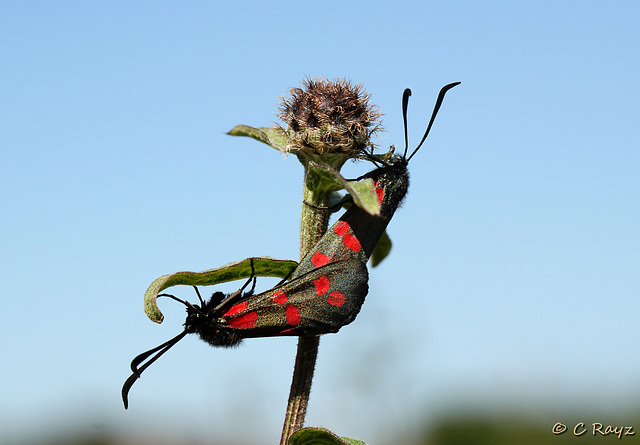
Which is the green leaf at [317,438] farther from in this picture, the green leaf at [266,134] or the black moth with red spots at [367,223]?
the green leaf at [266,134]

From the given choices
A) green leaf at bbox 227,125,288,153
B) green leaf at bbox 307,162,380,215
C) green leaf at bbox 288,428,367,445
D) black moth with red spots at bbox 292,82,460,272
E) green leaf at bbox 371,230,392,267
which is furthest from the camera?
green leaf at bbox 371,230,392,267

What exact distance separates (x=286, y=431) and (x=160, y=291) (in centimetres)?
85

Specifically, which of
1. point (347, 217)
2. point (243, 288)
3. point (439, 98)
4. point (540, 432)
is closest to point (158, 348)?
point (243, 288)

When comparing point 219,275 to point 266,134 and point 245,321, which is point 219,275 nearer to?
point 245,321

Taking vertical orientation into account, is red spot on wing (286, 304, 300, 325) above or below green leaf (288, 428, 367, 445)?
above

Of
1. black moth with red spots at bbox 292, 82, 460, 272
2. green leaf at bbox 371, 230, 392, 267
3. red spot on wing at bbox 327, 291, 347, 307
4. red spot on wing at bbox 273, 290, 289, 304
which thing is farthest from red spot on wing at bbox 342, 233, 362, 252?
green leaf at bbox 371, 230, 392, 267

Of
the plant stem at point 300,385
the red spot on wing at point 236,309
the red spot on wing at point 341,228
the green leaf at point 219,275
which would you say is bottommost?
the plant stem at point 300,385

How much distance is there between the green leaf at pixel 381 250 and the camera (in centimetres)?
363

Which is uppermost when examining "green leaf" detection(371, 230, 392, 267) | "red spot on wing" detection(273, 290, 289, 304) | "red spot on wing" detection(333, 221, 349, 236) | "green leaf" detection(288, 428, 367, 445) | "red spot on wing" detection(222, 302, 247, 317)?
"green leaf" detection(371, 230, 392, 267)

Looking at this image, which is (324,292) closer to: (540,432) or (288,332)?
(288,332)

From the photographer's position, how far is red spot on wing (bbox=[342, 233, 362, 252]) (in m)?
2.63

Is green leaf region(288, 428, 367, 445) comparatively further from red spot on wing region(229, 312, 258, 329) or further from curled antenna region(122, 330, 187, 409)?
curled antenna region(122, 330, 187, 409)

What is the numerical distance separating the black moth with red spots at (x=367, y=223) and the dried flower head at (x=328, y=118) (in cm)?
18

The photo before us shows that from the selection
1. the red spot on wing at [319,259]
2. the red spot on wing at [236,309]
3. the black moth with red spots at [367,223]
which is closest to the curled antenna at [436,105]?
the black moth with red spots at [367,223]
